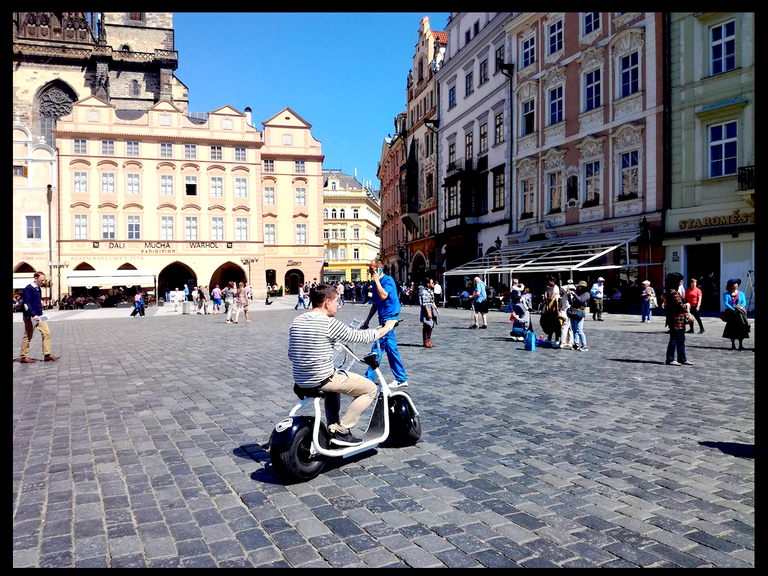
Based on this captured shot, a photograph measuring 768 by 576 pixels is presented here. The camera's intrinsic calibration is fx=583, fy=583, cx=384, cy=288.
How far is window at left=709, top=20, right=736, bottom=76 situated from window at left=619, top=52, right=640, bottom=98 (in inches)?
119

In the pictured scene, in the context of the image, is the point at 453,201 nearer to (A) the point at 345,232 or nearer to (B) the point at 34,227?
(B) the point at 34,227

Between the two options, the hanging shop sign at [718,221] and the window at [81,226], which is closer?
the hanging shop sign at [718,221]

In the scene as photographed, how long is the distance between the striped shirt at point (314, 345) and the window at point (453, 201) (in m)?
33.6

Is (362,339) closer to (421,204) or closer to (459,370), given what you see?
(459,370)

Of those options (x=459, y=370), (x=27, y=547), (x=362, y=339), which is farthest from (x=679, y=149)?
(x=27, y=547)

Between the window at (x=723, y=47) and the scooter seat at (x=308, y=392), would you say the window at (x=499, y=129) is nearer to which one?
the window at (x=723, y=47)

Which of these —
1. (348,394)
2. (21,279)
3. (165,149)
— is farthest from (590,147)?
(21,279)

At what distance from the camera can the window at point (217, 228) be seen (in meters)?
52.2

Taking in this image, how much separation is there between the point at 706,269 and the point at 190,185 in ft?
140

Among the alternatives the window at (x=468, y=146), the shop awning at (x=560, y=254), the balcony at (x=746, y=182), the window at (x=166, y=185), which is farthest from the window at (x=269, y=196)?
the balcony at (x=746, y=182)

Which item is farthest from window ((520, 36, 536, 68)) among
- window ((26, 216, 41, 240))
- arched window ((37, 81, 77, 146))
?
arched window ((37, 81, 77, 146))

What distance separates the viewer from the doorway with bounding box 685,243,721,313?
69.8 feet

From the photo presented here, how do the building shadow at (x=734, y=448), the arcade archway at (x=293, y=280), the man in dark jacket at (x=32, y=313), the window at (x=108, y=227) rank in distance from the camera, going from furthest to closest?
the arcade archway at (x=293, y=280) → the window at (x=108, y=227) → the man in dark jacket at (x=32, y=313) → the building shadow at (x=734, y=448)

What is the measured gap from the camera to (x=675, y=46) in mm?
22125
